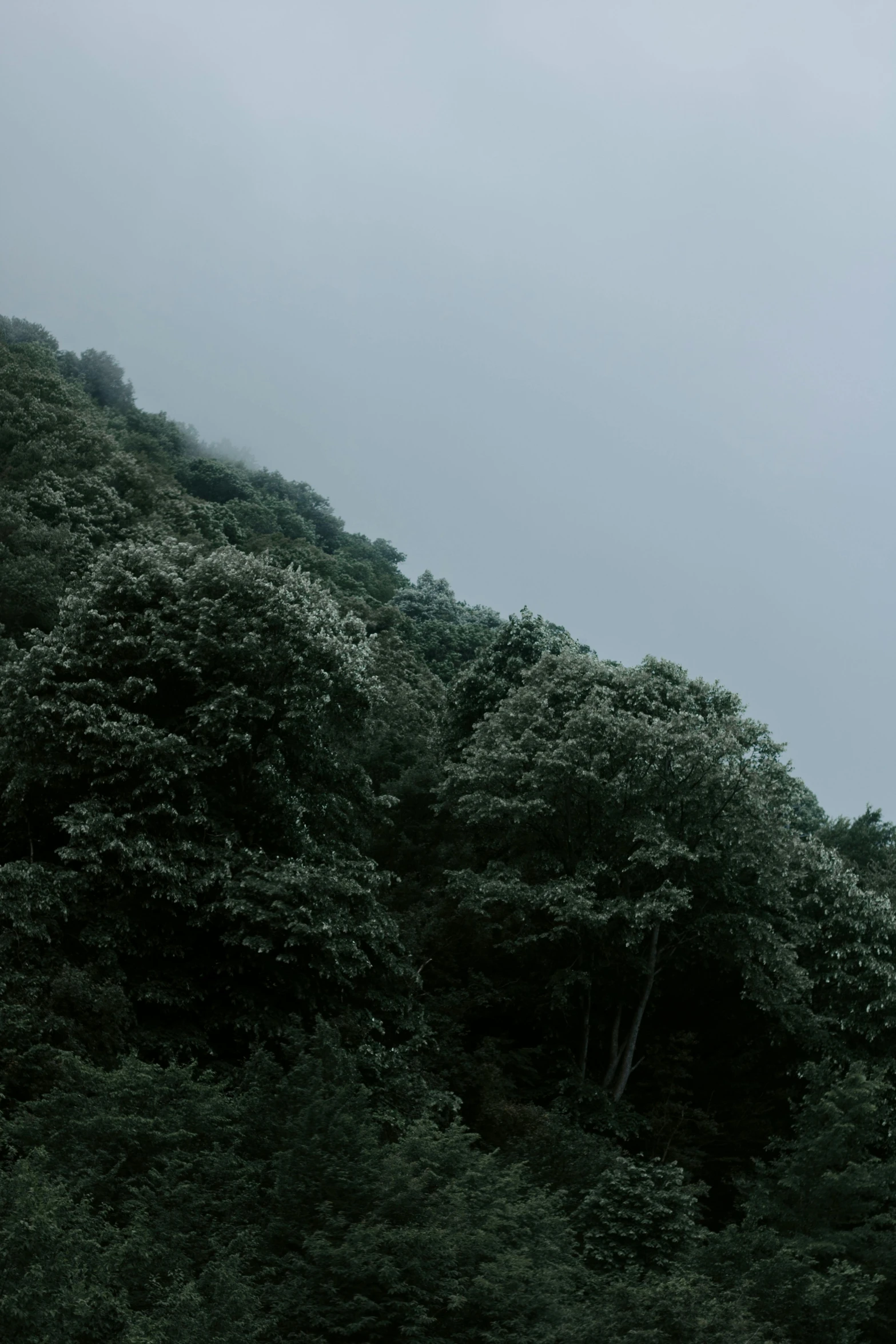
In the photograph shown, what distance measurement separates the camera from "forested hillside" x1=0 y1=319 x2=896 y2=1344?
37.9 ft

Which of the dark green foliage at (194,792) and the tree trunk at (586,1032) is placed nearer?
the dark green foliage at (194,792)

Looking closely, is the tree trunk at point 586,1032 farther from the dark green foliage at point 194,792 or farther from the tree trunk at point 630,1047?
the dark green foliage at point 194,792

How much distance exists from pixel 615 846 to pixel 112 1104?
14.1 metres

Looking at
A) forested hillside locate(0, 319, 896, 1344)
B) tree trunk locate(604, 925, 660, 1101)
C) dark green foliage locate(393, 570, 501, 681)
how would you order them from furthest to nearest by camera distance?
1. dark green foliage locate(393, 570, 501, 681)
2. tree trunk locate(604, 925, 660, 1101)
3. forested hillside locate(0, 319, 896, 1344)

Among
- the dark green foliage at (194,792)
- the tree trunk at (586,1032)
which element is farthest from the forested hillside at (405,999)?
the tree trunk at (586,1032)

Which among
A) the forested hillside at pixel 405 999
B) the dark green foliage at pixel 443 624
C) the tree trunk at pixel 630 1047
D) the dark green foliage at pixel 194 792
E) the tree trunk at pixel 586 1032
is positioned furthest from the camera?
the dark green foliage at pixel 443 624

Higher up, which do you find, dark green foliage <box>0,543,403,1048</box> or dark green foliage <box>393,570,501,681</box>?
dark green foliage <box>393,570,501,681</box>

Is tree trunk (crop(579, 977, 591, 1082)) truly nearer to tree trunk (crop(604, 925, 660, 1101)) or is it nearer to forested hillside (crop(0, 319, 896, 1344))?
forested hillside (crop(0, 319, 896, 1344))

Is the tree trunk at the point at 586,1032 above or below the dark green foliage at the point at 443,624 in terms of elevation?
below

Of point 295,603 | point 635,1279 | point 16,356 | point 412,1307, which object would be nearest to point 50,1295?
point 412,1307

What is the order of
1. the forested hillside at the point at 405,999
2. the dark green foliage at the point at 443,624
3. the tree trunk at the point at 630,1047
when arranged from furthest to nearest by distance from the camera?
1. the dark green foliage at the point at 443,624
2. the tree trunk at the point at 630,1047
3. the forested hillside at the point at 405,999

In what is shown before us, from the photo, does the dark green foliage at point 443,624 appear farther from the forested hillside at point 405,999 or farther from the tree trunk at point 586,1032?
the tree trunk at point 586,1032

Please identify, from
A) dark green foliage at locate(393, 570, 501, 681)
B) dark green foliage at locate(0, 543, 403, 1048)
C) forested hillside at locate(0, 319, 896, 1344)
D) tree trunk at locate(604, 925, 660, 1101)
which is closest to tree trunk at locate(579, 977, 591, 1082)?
forested hillside at locate(0, 319, 896, 1344)

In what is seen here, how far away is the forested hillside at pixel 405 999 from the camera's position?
11555 millimetres
